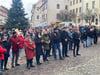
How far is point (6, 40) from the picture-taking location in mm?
9016

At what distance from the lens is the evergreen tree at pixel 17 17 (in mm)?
31731

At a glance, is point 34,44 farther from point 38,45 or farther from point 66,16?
point 66,16

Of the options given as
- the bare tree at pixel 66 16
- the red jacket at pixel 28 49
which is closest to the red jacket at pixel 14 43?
the red jacket at pixel 28 49

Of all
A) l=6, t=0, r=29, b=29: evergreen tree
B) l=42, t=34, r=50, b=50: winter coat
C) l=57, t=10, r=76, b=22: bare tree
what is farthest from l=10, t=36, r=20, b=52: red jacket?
l=57, t=10, r=76, b=22: bare tree

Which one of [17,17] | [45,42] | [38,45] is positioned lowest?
[38,45]

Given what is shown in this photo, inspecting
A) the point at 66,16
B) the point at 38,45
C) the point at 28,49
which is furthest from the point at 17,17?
the point at 66,16

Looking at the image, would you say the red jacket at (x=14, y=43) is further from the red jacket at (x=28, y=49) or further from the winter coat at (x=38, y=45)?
the winter coat at (x=38, y=45)

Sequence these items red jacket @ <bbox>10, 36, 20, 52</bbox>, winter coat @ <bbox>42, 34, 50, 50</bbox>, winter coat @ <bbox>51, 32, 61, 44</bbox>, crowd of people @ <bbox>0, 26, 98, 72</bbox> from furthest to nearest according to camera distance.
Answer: winter coat @ <bbox>51, 32, 61, 44</bbox> < winter coat @ <bbox>42, 34, 50, 50</bbox> < red jacket @ <bbox>10, 36, 20, 52</bbox> < crowd of people @ <bbox>0, 26, 98, 72</bbox>

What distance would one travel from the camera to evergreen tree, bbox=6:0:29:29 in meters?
31.7

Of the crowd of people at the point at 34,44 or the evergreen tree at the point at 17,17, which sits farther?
the evergreen tree at the point at 17,17

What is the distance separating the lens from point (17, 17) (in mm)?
32375

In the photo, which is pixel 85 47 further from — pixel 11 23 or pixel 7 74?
pixel 11 23

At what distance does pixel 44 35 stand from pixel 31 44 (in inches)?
65.9

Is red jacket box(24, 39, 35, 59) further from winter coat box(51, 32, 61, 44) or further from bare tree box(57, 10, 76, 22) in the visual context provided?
bare tree box(57, 10, 76, 22)
